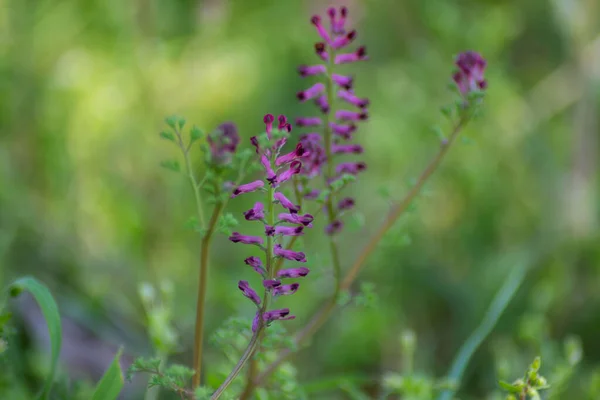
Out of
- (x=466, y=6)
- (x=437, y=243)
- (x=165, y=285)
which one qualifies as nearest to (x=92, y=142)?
(x=437, y=243)

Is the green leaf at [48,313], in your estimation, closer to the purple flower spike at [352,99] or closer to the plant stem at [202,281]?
the plant stem at [202,281]

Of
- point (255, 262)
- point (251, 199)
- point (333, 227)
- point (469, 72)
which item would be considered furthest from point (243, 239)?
point (251, 199)

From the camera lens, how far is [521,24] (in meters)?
2.65

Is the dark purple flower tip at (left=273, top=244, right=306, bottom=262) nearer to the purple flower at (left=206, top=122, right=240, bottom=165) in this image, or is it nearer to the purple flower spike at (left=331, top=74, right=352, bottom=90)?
the purple flower at (left=206, top=122, right=240, bottom=165)

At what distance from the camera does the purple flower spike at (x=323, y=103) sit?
89cm

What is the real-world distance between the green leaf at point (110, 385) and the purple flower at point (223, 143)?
0.25 metres

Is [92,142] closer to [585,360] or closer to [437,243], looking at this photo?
[437,243]

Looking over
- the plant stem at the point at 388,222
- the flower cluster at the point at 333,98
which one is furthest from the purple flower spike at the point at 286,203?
the plant stem at the point at 388,222

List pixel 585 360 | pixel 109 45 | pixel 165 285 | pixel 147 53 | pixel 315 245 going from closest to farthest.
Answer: pixel 165 285
pixel 585 360
pixel 315 245
pixel 147 53
pixel 109 45

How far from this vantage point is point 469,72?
35.2 inches

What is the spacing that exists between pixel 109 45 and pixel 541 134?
144cm

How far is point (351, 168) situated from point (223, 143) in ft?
0.78

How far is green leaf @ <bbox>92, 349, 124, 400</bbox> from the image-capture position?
2.54 ft

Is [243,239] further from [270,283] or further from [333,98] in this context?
[333,98]
